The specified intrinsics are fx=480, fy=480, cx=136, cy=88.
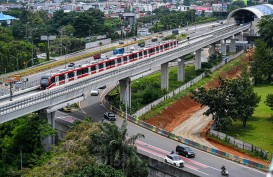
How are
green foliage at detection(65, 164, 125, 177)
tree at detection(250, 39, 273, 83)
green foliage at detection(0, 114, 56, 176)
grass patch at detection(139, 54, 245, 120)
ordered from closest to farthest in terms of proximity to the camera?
1. green foliage at detection(65, 164, 125, 177)
2. green foliage at detection(0, 114, 56, 176)
3. grass patch at detection(139, 54, 245, 120)
4. tree at detection(250, 39, 273, 83)

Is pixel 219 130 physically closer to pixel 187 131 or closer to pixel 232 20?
pixel 187 131

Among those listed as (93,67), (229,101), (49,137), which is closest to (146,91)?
(93,67)

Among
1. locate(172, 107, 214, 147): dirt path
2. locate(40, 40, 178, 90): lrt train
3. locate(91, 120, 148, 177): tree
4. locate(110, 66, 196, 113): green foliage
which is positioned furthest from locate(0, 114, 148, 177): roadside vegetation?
locate(110, 66, 196, 113): green foliage

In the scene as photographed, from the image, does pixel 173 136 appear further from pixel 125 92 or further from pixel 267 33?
pixel 267 33

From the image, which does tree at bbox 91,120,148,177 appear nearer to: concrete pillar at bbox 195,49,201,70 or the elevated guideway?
the elevated guideway

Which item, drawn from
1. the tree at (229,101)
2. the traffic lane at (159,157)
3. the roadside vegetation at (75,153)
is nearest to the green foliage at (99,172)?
the roadside vegetation at (75,153)

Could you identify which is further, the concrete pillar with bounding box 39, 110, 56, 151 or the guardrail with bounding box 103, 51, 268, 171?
the concrete pillar with bounding box 39, 110, 56, 151

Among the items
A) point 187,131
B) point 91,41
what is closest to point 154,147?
point 187,131
